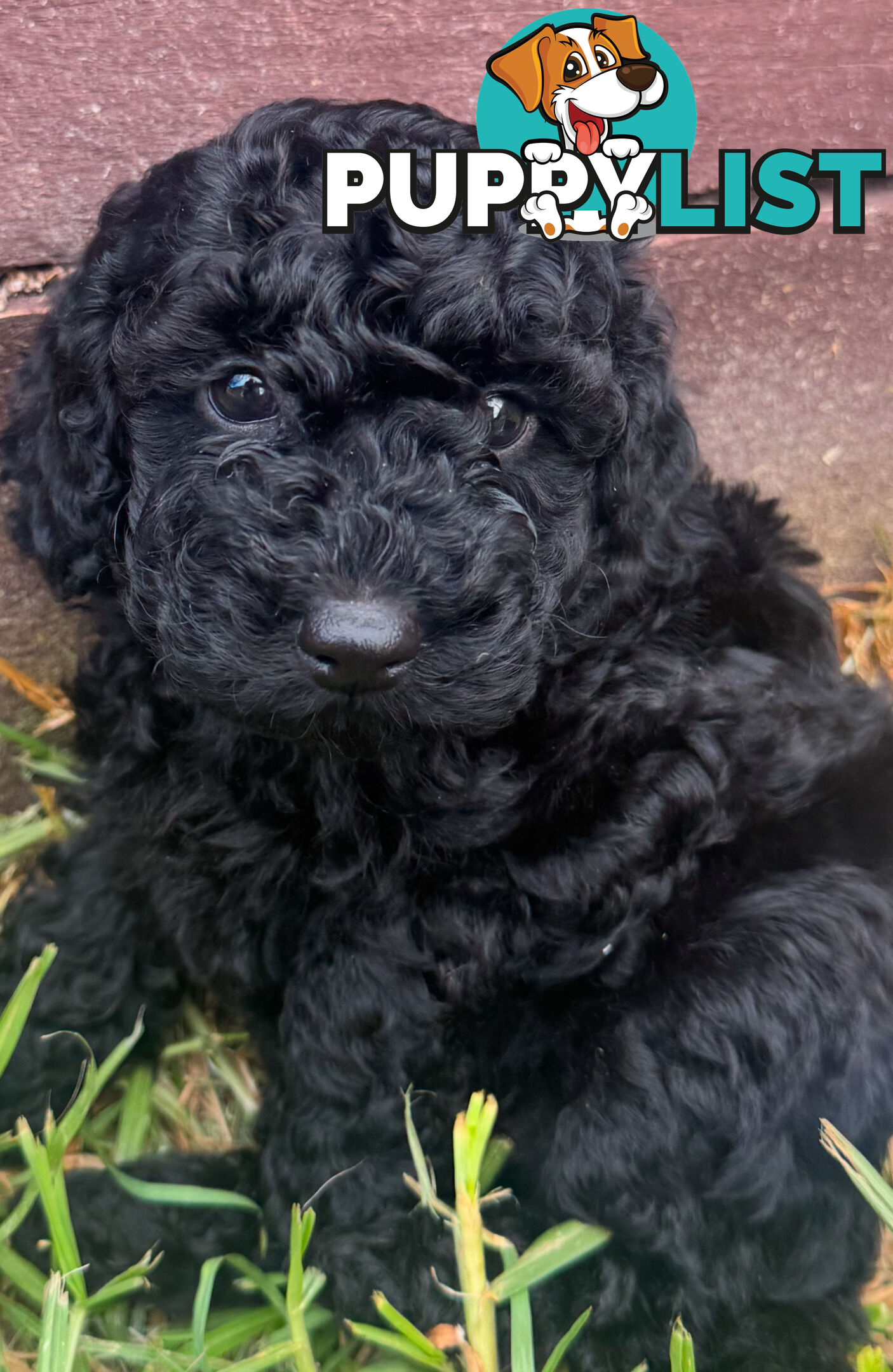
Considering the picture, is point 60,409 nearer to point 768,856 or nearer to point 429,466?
point 429,466

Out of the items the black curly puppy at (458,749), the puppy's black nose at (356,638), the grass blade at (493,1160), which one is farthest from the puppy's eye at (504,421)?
the grass blade at (493,1160)

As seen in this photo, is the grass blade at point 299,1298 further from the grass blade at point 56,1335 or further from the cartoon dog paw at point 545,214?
the cartoon dog paw at point 545,214

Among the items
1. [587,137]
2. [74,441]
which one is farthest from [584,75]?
[74,441]

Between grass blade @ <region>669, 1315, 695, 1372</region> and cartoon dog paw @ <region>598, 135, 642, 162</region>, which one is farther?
cartoon dog paw @ <region>598, 135, 642, 162</region>

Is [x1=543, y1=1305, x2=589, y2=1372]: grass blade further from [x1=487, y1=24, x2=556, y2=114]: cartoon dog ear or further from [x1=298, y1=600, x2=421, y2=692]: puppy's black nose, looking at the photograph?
[x1=487, y1=24, x2=556, y2=114]: cartoon dog ear

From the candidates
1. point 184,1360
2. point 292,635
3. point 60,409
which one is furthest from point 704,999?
point 60,409

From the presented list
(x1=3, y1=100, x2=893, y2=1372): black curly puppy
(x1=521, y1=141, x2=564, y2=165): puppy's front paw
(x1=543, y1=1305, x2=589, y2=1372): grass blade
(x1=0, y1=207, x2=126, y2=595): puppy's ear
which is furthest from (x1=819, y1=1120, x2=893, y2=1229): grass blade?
(x1=521, y1=141, x2=564, y2=165): puppy's front paw
